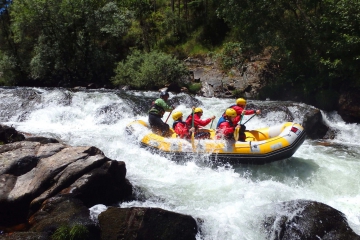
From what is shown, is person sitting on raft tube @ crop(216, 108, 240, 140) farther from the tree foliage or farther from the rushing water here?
the tree foliage

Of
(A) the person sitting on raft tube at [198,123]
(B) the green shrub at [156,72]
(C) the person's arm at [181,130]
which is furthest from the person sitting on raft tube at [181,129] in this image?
(B) the green shrub at [156,72]

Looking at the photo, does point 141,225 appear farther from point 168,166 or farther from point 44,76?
point 44,76

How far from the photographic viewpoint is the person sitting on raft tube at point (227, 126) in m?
7.53

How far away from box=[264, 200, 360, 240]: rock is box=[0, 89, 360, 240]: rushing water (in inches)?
8.9

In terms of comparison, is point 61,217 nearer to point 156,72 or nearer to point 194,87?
point 194,87

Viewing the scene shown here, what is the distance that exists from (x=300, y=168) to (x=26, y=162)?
567 centimetres

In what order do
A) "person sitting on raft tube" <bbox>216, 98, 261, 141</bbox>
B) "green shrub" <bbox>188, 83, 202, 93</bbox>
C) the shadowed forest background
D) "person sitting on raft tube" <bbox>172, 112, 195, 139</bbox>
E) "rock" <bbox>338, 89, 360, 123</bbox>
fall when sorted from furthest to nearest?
"green shrub" <bbox>188, 83, 202, 93</bbox> → the shadowed forest background → "rock" <bbox>338, 89, 360, 123</bbox> → "person sitting on raft tube" <bbox>172, 112, 195, 139</bbox> → "person sitting on raft tube" <bbox>216, 98, 261, 141</bbox>

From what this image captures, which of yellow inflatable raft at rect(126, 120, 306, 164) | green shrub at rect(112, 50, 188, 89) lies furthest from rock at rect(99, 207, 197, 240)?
green shrub at rect(112, 50, 188, 89)

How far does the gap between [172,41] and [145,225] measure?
731 inches

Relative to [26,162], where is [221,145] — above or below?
below

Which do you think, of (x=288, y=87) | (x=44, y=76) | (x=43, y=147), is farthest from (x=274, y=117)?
(x=44, y=76)

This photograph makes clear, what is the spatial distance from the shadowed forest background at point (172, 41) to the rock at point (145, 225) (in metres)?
8.99

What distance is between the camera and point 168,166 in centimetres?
757

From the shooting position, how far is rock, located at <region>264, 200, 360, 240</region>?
4742mm
